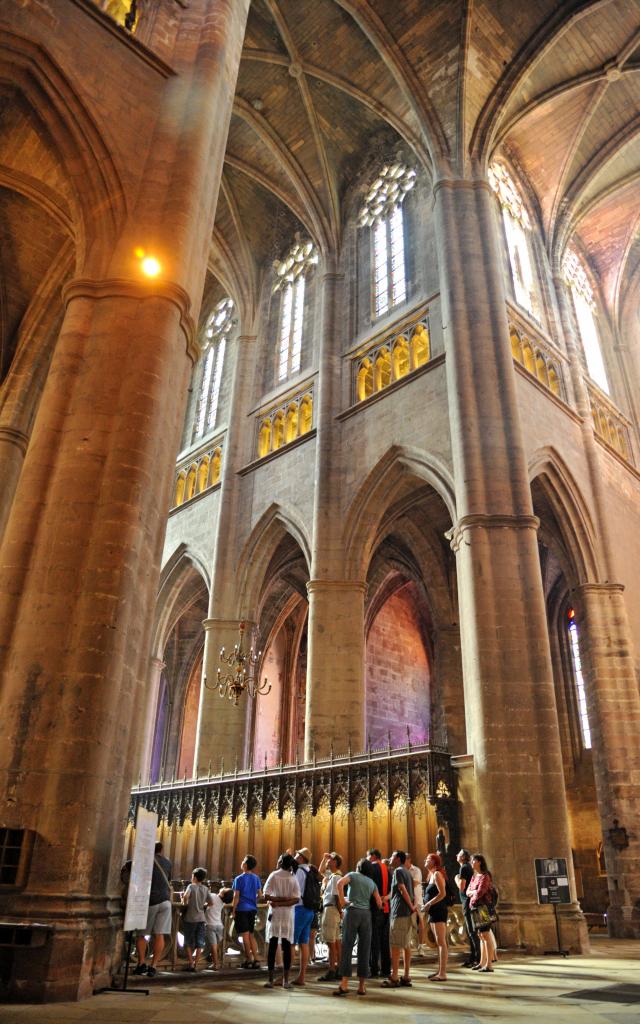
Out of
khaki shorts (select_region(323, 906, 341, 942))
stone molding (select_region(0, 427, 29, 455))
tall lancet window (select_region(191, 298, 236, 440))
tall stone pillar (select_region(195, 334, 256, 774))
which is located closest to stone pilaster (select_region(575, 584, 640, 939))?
tall stone pillar (select_region(195, 334, 256, 774))

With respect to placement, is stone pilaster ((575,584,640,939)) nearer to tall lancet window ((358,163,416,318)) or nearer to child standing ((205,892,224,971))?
tall lancet window ((358,163,416,318))

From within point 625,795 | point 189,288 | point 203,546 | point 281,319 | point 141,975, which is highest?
point 281,319

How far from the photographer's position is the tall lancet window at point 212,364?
2306cm

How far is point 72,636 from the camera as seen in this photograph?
668 cm

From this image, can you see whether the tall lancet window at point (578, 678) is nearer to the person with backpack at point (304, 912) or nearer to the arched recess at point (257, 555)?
the arched recess at point (257, 555)

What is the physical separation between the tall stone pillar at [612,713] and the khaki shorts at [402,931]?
8201 millimetres

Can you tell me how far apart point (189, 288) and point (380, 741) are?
17.3 metres

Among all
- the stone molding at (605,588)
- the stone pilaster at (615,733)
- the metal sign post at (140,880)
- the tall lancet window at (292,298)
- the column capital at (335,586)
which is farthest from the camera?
the tall lancet window at (292,298)

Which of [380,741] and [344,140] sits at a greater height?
[344,140]

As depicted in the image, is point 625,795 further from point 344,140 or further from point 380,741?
point 344,140

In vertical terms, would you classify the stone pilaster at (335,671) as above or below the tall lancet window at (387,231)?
below

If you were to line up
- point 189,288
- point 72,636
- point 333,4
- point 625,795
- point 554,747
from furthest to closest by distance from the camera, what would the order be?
point 333,4 < point 625,795 < point 554,747 < point 189,288 < point 72,636

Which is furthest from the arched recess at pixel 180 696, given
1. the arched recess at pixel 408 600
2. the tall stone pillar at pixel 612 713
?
the tall stone pillar at pixel 612 713

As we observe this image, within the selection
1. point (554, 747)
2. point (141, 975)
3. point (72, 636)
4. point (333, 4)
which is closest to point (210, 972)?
point (141, 975)
